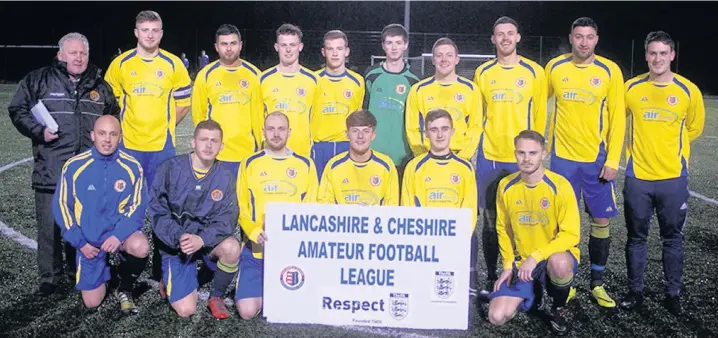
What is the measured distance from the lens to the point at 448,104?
429cm

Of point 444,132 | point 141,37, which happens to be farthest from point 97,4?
point 444,132

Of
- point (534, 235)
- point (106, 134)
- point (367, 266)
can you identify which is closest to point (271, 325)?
point (367, 266)

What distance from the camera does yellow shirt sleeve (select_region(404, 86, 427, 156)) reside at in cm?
438

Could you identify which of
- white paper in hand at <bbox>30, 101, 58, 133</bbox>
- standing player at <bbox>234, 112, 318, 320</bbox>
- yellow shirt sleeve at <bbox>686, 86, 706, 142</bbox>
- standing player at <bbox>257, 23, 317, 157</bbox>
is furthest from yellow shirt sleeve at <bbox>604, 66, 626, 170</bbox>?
white paper in hand at <bbox>30, 101, 58, 133</bbox>

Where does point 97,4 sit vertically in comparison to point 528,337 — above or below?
above

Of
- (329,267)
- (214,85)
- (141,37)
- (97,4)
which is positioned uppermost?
(97,4)

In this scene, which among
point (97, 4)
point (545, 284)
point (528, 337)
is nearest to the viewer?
point (528, 337)

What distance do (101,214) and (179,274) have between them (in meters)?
0.60

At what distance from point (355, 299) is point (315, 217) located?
1.63 feet

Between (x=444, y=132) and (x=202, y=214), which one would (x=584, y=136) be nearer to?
(x=444, y=132)

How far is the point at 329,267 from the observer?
3580mm

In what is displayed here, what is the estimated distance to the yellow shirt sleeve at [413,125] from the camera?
4383 mm

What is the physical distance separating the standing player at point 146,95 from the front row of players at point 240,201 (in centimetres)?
59

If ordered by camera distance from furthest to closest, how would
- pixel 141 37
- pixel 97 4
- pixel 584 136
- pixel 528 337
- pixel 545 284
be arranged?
pixel 97 4 < pixel 141 37 < pixel 584 136 < pixel 545 284 < pixel 528 337
